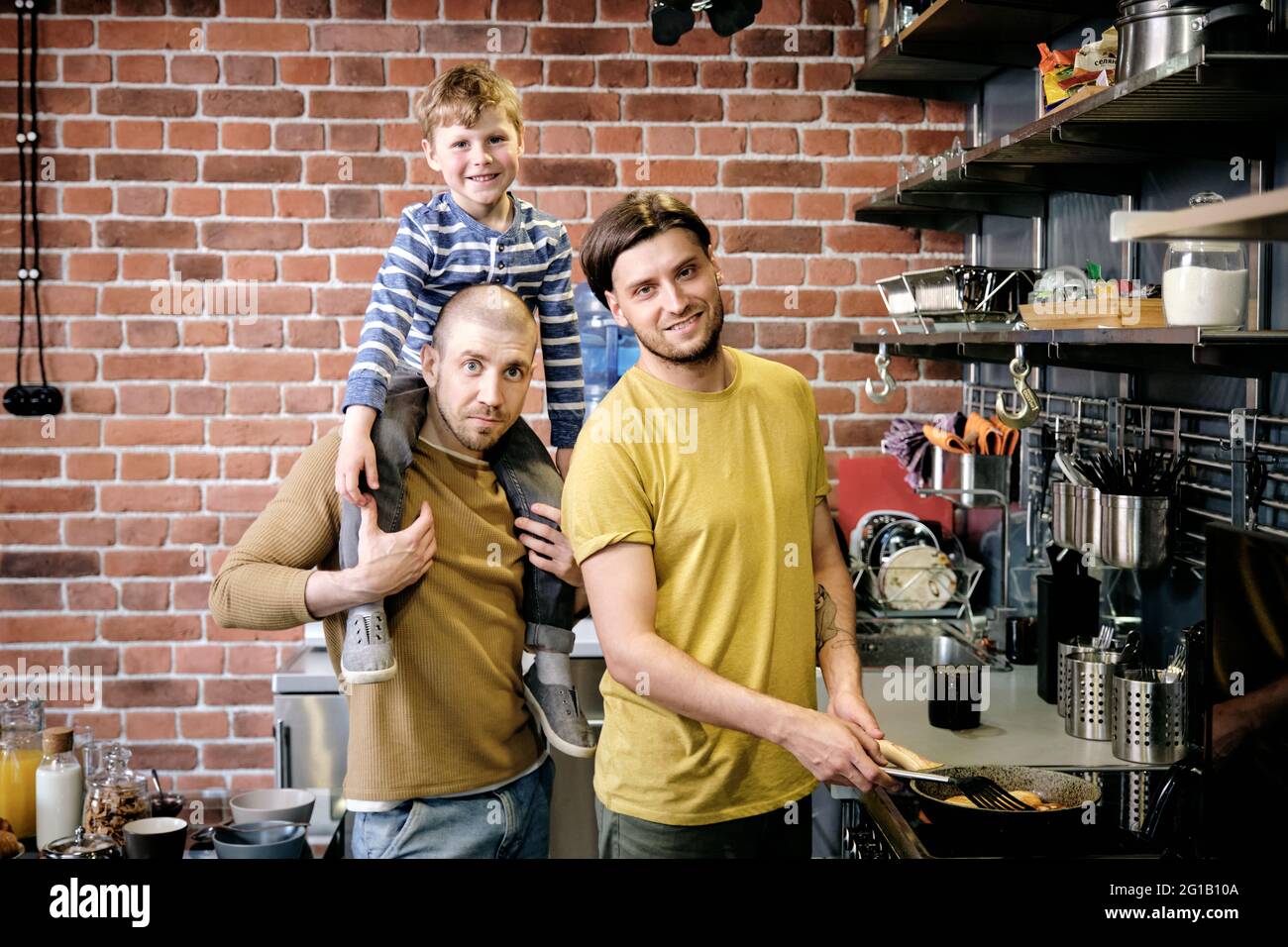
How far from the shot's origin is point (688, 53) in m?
3.38

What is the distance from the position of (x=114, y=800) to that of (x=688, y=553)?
979 millimetres

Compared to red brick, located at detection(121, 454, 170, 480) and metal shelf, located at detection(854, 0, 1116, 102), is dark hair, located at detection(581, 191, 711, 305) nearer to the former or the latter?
metal shelf, located at detection(854, 0, 1116, 102)

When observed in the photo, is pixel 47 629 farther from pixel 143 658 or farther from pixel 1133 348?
pixel 1133 348

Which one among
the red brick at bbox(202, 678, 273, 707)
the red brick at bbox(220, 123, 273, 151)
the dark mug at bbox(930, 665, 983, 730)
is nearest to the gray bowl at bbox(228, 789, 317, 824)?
the dark mug at bbox(930, 665, 983, 730)

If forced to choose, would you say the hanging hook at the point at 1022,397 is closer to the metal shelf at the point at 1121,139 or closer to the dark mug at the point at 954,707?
→ the metal shelf at the point at 1121,139

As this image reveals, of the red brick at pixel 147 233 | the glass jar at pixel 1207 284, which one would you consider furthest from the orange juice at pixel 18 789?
the glass jar at pixel 1207 284

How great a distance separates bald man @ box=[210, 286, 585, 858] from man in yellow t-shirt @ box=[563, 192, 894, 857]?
0.13 m

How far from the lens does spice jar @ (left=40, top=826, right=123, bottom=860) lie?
71.2 inches

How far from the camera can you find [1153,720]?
2.14 metres

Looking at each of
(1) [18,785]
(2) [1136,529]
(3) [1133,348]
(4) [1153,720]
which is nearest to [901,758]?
(4) [1153,720]

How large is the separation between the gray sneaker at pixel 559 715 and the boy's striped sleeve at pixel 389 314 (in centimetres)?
49
